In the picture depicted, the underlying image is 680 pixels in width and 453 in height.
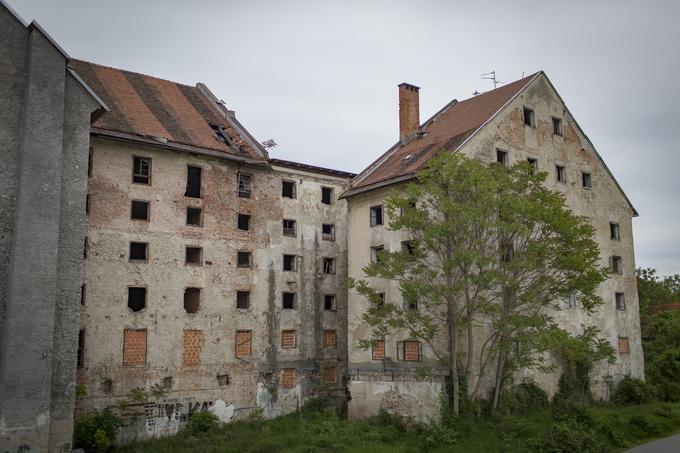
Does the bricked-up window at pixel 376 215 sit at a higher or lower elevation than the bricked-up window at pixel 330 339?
higher

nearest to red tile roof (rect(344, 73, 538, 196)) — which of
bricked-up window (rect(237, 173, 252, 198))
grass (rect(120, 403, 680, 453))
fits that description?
bricked-up window (rect(237, 173, 252, 198))

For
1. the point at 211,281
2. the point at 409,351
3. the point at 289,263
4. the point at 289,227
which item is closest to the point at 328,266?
the point at 289,263

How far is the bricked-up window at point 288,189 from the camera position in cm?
3341

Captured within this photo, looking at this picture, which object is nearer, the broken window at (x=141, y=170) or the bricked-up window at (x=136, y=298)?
the bricked-up window at (x=136, y=298)

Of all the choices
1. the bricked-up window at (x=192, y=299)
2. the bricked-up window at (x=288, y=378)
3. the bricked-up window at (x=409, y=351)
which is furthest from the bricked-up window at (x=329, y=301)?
the bricked-up window at (x=192, y=299)

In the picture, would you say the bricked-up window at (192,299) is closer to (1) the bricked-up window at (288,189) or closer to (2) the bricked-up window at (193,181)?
(2) the bricked-up window at (193,181)

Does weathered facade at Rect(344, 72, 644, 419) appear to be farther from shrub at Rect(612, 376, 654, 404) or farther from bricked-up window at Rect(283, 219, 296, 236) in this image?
bricked-up window at Rect(283, 219, 296, 236)

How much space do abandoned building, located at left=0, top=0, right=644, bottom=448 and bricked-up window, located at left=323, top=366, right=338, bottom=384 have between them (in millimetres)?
73

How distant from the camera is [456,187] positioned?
2508 cm

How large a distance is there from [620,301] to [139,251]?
2382cm

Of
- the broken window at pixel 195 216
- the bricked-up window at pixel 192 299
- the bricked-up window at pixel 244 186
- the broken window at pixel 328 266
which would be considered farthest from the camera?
the broken window at pixel 328 266

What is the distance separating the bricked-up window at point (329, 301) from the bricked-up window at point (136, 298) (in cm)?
961

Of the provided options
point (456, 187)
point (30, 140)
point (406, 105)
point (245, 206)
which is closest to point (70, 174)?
point (30, 140)

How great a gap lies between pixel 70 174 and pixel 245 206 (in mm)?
10784
